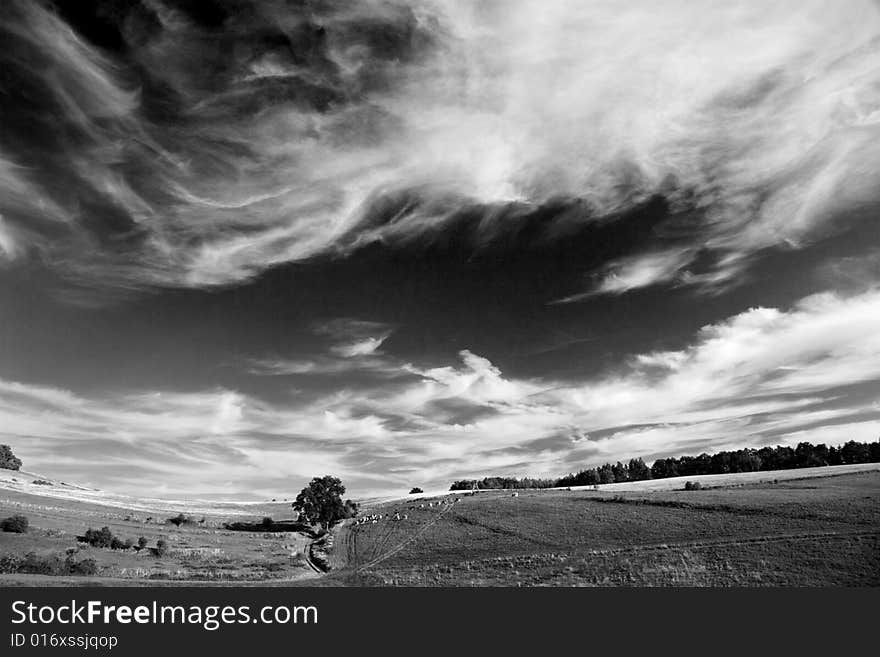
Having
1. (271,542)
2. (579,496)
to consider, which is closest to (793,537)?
(579,496)

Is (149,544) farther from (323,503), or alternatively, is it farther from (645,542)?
(645,542)

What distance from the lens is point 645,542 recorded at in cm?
6519

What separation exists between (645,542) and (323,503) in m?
75.3

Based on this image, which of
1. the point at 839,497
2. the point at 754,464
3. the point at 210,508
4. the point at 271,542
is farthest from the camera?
the point at 754,464

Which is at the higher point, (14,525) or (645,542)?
(14,525)

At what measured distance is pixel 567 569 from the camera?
54688 millimetres

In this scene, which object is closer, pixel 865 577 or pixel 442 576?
pixel 865 577

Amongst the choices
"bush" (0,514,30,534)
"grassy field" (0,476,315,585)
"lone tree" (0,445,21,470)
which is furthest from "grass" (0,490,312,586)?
"lone tree" (0,445,21,470)

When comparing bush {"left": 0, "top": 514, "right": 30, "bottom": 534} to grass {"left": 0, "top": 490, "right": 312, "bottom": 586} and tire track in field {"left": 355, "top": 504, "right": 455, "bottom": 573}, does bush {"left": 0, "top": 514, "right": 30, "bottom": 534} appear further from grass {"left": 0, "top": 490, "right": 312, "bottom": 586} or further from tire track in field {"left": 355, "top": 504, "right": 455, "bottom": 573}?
tire track in field {"left": 355, "top": 504, "right": 455, "bottom": 573}

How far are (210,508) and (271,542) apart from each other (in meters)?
73.2

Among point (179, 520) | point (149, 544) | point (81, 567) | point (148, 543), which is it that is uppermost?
point (179, 520)

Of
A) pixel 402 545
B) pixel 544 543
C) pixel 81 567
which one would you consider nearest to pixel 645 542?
pixel 544 543

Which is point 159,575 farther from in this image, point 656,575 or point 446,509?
point 446,509

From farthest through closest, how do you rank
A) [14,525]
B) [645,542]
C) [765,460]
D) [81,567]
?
[765,460]
[14,525]
[645,542]
[81,567]
